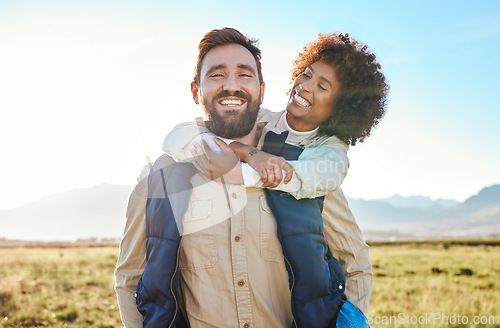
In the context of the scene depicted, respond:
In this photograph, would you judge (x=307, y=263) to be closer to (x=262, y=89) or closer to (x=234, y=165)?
(x=234, y=165)

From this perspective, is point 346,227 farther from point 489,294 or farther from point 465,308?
point 489,294

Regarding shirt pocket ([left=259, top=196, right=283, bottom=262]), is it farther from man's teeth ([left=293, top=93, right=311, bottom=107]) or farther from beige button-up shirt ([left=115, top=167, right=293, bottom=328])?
man's teeth ([left=293, top=93, right=311, bottom=107])

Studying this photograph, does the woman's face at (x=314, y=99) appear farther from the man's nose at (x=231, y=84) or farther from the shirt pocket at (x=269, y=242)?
the shirt pocket at (x=269, y=242)

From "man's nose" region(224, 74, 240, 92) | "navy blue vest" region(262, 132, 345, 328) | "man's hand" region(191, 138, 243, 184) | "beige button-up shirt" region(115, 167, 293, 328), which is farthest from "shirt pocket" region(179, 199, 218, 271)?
"man's nose" region(224, 74, 240, 92)

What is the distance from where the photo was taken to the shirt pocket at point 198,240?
2.59 meters

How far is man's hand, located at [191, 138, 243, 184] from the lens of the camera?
8.71 feet

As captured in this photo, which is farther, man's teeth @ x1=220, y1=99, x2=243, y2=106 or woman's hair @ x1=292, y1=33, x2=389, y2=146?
woman's hair @ x1=292, y1=33, x2=389, y2=146

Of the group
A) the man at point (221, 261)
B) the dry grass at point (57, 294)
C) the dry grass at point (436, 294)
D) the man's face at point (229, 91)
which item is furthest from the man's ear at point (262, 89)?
the dry grass at point (57, 294)

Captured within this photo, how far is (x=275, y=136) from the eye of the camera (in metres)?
2.93

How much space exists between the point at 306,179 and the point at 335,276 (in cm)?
69

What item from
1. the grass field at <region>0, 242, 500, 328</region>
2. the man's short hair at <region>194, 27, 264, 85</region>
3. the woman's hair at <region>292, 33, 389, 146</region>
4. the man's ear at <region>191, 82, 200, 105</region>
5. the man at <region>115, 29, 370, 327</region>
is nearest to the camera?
the man at <region>115, 29, 370, 327</region>

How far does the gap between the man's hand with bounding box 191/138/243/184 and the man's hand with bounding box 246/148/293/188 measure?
12 centimetres

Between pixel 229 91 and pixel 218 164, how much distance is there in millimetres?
617

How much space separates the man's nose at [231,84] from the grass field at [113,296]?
21.2 feet
